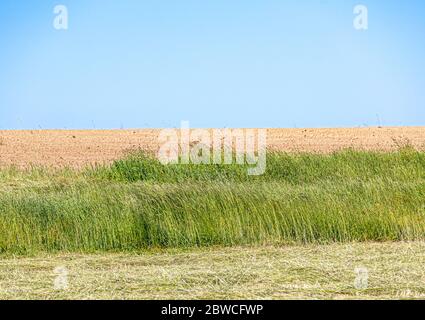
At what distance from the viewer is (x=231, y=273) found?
28.7 ft

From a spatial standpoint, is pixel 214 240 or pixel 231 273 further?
pixel 214 240

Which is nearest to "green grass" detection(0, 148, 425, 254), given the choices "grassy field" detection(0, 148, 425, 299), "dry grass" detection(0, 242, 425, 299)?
"grassy field" detection(0, 148, 425, 299)

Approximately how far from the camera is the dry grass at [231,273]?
786cm

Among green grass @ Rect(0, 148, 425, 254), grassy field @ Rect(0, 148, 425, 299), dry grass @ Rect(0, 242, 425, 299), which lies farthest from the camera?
green grass @ Rect(0, 148, 425, 254)

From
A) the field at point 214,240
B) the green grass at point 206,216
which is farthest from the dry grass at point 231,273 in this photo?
the green grass at point 206,216

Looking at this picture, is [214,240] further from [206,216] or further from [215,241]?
[206,216]

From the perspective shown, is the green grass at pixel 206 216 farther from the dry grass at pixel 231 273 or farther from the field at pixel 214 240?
the dry grass at pixel 231 273

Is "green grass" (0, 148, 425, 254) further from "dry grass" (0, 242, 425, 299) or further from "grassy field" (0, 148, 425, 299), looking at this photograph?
"dry grass" (0, 242, 425, 299)

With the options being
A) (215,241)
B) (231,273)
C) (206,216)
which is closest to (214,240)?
(215,241)

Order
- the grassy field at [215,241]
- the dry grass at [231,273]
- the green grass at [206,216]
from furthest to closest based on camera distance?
the green grass at [206,216]
the grassy field at [215,241]
the dry grass at [231,273]

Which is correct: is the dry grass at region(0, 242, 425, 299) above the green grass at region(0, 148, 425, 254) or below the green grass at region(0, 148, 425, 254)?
below

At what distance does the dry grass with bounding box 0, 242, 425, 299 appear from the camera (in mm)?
7859
